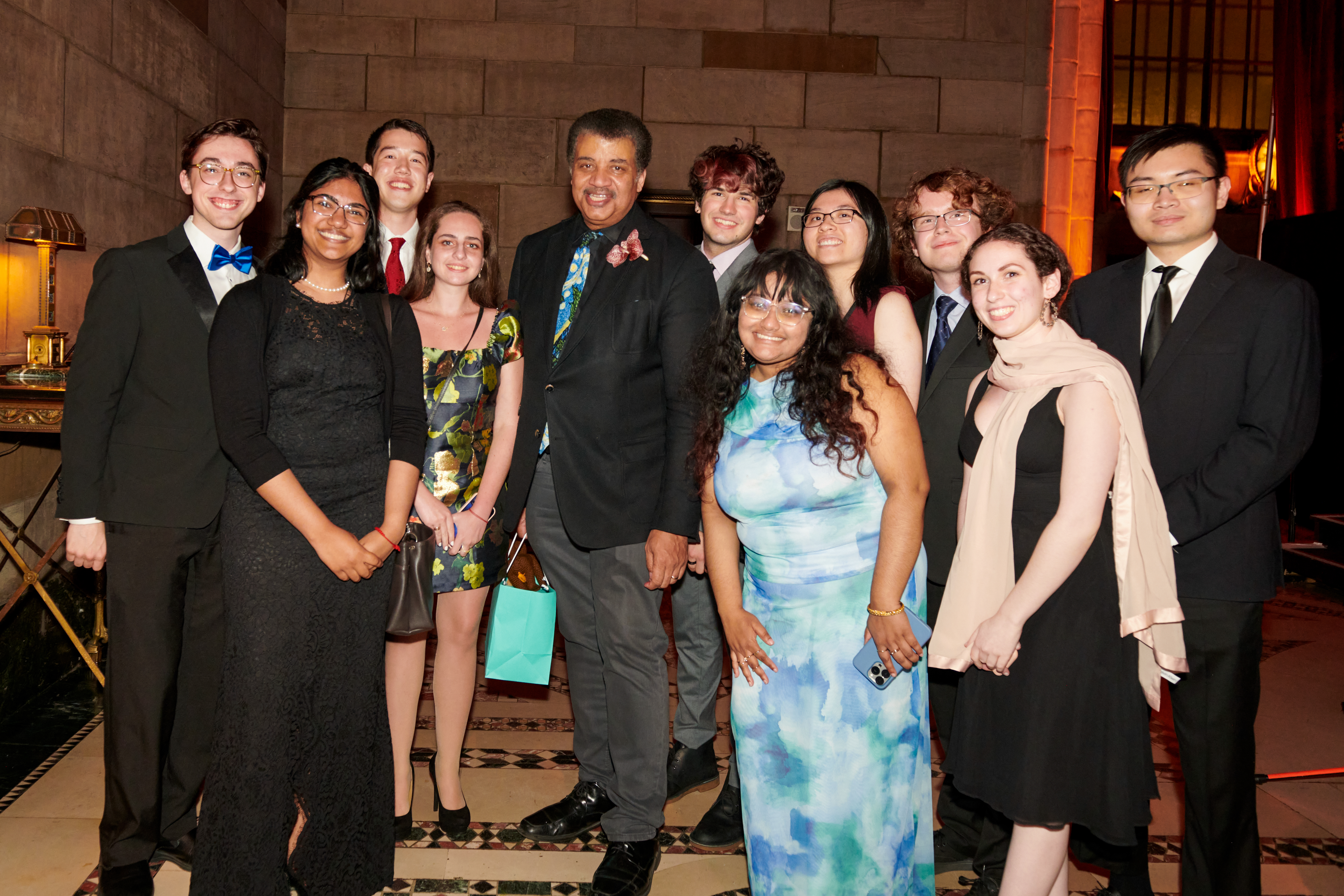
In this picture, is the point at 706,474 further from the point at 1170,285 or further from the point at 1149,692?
the point at 1170,285

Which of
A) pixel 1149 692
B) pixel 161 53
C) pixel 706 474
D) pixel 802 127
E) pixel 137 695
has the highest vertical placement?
pixel 802 127

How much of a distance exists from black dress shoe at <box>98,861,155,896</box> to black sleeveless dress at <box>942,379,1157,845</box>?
84.1 inches

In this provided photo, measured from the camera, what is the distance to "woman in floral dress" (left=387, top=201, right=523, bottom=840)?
8.27ft

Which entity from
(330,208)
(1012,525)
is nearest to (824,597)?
(1012,525)

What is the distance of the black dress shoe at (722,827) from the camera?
9.05 feet

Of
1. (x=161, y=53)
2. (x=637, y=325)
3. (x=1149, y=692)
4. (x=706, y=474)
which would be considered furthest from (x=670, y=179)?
(x=1149, y=692)

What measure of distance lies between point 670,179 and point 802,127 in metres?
1.10

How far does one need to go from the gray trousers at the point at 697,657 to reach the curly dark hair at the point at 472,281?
113cm

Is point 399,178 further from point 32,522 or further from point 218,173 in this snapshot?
point 32,522

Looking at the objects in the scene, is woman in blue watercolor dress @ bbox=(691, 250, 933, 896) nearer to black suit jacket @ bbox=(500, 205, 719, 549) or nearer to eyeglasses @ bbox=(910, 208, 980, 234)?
black suit jacket @ bbox=(500, 205, 719, 549)

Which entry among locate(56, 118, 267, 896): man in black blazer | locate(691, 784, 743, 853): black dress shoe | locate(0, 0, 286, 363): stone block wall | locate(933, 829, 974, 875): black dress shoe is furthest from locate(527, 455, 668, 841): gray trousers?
locate(0, 0, 286, 363): stone block wall

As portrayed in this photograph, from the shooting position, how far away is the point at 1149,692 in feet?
6.48

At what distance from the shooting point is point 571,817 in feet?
9.11

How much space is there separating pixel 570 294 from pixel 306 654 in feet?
3.83
